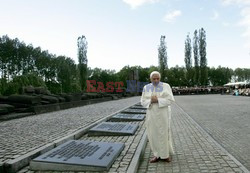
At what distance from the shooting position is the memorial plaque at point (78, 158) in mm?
4305

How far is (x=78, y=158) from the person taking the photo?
4.61 metres

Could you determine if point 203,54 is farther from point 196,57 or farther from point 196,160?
point 196,160

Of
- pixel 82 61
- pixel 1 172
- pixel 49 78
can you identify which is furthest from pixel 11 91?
pixel 49 78

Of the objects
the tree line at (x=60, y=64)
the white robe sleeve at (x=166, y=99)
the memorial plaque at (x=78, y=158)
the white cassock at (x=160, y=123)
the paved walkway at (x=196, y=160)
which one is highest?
the tree line at (x=60, y=64)

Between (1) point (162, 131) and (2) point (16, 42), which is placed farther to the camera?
(2) point (16, 42)

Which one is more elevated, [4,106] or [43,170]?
[4,106]

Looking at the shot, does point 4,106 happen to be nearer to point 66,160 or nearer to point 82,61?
point 66,160

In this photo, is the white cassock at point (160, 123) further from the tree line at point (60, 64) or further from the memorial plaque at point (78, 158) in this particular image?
the tree line at point (60, 64)

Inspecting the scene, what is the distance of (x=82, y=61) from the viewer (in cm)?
5988

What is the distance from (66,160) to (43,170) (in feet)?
1.30

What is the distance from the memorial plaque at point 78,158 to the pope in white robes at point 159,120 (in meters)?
0.75

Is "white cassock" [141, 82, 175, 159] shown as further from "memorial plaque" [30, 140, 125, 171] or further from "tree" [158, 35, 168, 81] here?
"tree" [158, 35, 168, 81]

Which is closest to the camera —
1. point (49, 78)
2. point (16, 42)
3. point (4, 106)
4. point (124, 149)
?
point (124, 149)

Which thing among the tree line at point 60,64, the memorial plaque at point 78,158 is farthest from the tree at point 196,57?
the memorial plaque at point 78,158
